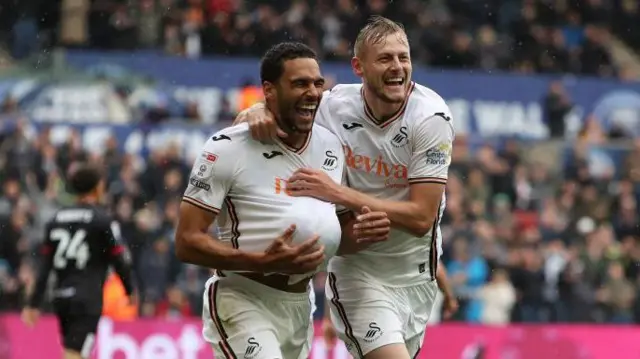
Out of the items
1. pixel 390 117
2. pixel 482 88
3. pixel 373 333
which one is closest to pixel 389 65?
pixel 390 117

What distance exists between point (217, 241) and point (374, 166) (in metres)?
1.08

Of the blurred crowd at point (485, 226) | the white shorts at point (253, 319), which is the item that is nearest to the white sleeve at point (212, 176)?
the white shorts at point (253, 319)

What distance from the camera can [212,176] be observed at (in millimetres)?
6984

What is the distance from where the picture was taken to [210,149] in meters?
7.03

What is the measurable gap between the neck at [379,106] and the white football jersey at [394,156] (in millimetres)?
29

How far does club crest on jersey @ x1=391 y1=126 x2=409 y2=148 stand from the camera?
759 cm

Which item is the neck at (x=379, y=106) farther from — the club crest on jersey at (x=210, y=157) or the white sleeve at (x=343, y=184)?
the club crest on jersey at (x=210, y=157)

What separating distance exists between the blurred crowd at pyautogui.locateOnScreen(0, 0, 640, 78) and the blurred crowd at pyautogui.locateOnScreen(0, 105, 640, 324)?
3.85 meters

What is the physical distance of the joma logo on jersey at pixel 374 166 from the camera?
25.1ft

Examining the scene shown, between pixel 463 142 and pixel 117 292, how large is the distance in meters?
6.36

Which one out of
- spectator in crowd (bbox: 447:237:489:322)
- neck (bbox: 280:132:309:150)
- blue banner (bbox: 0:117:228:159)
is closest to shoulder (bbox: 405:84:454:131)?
neck (bbox: 280:132:309:150)

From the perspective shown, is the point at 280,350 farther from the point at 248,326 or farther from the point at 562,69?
the point at 562,69

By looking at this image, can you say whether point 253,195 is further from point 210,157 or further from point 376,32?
point 376,32

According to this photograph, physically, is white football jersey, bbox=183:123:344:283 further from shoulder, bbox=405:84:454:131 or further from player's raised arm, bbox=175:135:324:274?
shoulder, bbox=405:84:454:131
